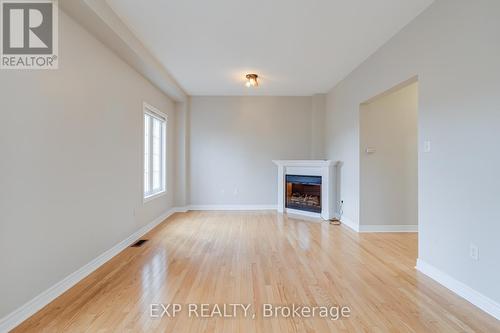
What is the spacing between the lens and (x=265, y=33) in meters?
3.08

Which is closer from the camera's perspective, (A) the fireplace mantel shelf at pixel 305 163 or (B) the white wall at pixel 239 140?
(A) the fireplace mantel shelf at pixel 305 163

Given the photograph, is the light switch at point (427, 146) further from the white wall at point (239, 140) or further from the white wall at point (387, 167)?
the white wall at point (239, 140)

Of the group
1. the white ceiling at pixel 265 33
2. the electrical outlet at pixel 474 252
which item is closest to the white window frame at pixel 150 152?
the white ceiling at pixel 265 33

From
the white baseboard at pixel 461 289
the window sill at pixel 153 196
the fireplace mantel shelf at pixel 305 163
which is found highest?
the fireplace mantel shelf at pixel 305 163

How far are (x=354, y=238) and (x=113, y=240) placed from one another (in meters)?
3.36

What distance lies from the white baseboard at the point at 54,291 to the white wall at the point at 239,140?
279 cm

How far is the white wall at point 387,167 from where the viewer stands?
4.17 metres

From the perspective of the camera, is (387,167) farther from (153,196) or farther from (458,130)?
(153,196)

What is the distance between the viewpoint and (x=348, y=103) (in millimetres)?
4652

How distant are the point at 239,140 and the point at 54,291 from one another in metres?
4.54

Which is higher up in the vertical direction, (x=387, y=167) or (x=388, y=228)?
(x=387, y=167)

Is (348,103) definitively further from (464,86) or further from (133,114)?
(133,114)

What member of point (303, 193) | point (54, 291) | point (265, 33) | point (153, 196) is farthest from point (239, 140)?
point (54, 291)

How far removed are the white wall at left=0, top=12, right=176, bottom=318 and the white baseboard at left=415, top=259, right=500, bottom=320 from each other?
11.4ft
